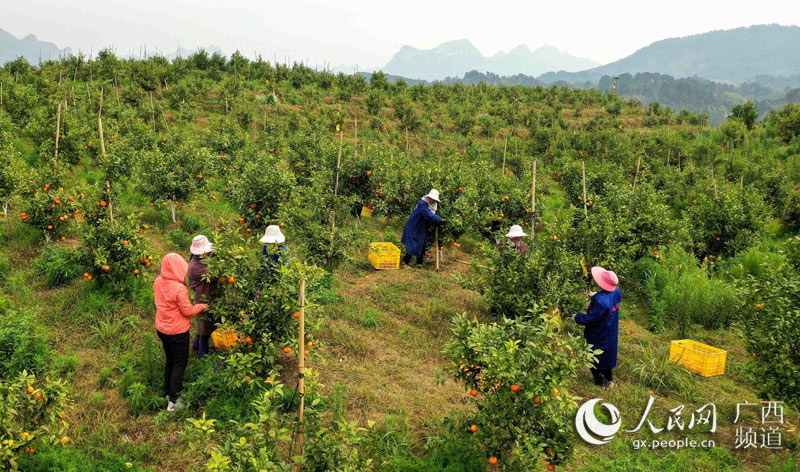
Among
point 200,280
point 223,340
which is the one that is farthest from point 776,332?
point 200,280

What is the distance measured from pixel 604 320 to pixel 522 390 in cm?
261

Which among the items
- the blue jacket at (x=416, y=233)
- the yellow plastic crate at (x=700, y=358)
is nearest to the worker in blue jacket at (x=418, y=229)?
the blue jacket at (x=416, y=233)

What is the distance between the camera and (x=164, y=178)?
10.2 meters

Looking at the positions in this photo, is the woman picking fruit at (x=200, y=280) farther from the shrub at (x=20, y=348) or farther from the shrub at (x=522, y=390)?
the shrub at (x=522, y=390)

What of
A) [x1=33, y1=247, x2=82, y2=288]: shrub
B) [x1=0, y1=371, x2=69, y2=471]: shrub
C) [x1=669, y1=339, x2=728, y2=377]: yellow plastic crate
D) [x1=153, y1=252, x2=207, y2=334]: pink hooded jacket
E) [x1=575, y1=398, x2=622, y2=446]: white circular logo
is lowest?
[x1=575, y1=398, x2=622, y2=446]: white circular logo

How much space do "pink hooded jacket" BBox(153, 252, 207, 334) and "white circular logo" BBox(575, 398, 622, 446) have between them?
466cm

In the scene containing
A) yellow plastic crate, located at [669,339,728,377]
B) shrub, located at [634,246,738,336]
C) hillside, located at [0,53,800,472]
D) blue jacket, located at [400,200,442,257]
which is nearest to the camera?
hillside, located at [0,53,800,472]

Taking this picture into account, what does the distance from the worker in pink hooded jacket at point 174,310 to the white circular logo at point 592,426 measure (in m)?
4.57

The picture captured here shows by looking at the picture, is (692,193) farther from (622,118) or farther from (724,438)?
(622,118)

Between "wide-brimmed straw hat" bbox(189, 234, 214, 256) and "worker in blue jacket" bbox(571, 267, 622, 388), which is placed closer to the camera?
"wide-brimmed straw hat" bbox(189, 234, 214, 256)

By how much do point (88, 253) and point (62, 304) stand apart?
88 centimetres

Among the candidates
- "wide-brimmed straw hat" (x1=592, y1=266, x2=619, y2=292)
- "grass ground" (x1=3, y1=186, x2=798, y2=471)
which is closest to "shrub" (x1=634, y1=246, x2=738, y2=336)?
"grass ground" (x1=3, y1=186, x2=798, y2=471)

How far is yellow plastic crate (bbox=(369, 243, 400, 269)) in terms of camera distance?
33.3ft

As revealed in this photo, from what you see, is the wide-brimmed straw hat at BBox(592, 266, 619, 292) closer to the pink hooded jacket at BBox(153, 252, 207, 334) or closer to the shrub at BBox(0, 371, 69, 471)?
the pink hooded jacket at BBox(153, 252, 207, 334)
